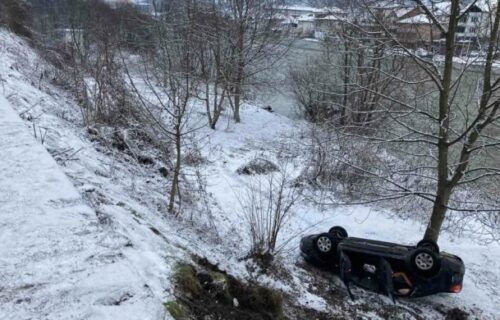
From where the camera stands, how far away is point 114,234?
3.74 metres

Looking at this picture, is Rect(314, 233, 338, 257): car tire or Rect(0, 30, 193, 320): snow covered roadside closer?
Rect(0, 30, 193, 320): snow covered roadside

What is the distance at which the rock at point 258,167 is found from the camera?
32.6 ft

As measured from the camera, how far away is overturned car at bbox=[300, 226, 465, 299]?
479 cm

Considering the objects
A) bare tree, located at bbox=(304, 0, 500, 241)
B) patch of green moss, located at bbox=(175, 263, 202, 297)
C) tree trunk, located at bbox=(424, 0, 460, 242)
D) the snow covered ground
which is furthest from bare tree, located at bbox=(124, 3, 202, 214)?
tree trunk, located at bbox=(424, 0, 460, 242)

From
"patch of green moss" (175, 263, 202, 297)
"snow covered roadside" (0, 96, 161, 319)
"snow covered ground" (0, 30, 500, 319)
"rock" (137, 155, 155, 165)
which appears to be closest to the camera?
"snow covered roadside" (0, 96, 161, 319)

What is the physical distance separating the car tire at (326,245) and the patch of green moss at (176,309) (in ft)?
9.42

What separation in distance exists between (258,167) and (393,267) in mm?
5633

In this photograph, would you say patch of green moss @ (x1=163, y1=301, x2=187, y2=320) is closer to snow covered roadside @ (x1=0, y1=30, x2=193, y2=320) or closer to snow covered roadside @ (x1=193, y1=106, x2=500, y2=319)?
snow covered roadside @ (x1=0, y1=30, x2=193, y2=320)

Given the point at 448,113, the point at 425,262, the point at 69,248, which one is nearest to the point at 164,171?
the point at 69,248

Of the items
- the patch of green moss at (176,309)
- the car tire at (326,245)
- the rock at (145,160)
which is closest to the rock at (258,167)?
the rock at (145,160)

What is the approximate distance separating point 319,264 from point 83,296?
3.58 meters

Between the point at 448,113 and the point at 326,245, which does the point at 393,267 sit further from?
the point at 448,113

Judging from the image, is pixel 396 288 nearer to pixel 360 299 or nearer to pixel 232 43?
pixel 360 299

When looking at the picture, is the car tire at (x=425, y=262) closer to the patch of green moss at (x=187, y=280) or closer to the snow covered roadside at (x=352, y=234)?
the snow covered roadside at (x=352, y=234)
